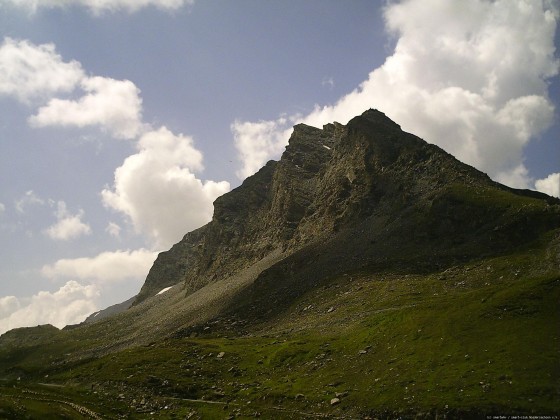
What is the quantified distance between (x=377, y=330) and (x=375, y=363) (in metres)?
11.2

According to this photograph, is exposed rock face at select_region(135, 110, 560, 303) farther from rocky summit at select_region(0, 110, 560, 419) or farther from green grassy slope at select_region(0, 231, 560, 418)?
green grassy slope at select_region(0, 231, 560, 418)

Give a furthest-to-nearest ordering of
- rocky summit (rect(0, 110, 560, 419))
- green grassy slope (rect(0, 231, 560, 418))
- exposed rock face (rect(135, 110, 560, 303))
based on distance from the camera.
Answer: exposed rock face (rect(135, 110, 560, 303))
rocky summit (rect(0, 110, 560, 419))
green grassy slope (rect(0, 231, 560, 418))

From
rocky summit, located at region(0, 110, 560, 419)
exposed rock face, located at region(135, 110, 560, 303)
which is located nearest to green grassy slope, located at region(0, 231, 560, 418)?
rocky summit, located at region(0, 110, 560, 419)

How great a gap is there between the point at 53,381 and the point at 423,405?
80761 millimetres

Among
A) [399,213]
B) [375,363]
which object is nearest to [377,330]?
[375,363]

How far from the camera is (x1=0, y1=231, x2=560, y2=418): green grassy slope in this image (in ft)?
130

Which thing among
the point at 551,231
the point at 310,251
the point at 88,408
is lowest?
the point at 88,408

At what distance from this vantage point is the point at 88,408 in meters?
55.1

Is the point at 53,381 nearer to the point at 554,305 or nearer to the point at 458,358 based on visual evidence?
the point at 458,358

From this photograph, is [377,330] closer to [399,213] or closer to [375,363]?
[375,363]

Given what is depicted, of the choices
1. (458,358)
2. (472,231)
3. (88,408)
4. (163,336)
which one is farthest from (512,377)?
(163,336)

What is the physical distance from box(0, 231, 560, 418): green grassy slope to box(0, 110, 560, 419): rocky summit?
0.79 ft

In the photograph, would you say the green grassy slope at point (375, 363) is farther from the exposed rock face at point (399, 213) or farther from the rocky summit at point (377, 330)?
the exposed rock face at point (399, 213)

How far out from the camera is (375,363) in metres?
52.5
